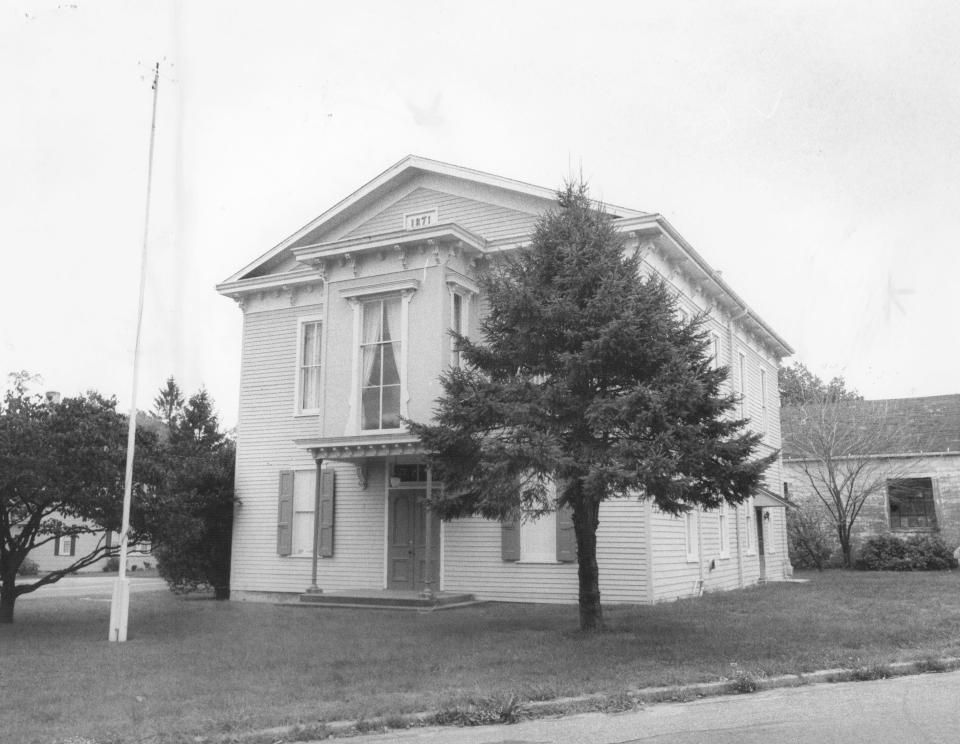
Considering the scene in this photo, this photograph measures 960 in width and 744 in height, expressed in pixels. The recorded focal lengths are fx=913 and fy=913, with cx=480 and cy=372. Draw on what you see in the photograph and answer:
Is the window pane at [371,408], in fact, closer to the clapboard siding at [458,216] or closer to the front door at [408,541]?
the front door at [408,541]

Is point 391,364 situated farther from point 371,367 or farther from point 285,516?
point 285,516

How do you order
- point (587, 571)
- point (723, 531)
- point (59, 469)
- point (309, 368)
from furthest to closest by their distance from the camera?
point (723, 531), point (309, 368), point (59, 469), point (587, 571)

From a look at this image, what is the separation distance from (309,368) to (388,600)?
6407 mm

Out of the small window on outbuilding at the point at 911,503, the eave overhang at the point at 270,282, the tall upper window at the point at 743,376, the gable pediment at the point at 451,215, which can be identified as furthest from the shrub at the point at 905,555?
the eave overhang at the point at 270,282

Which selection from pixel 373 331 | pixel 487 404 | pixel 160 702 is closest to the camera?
pixel 160 702

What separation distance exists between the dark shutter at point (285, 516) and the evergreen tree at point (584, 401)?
320 inches

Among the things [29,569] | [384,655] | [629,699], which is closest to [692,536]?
[384,655]

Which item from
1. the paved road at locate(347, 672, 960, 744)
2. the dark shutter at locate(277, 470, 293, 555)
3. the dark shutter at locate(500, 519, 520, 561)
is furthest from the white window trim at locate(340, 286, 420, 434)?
the paved road at locate(347, 672, 960, 744)

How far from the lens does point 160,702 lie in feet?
29.0

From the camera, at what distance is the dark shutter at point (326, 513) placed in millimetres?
20281

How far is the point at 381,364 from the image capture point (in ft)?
62.7

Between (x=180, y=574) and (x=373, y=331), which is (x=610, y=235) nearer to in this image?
(x=373, y=331)

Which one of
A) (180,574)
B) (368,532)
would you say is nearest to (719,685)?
(368,532)

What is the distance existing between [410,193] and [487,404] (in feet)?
32.2
